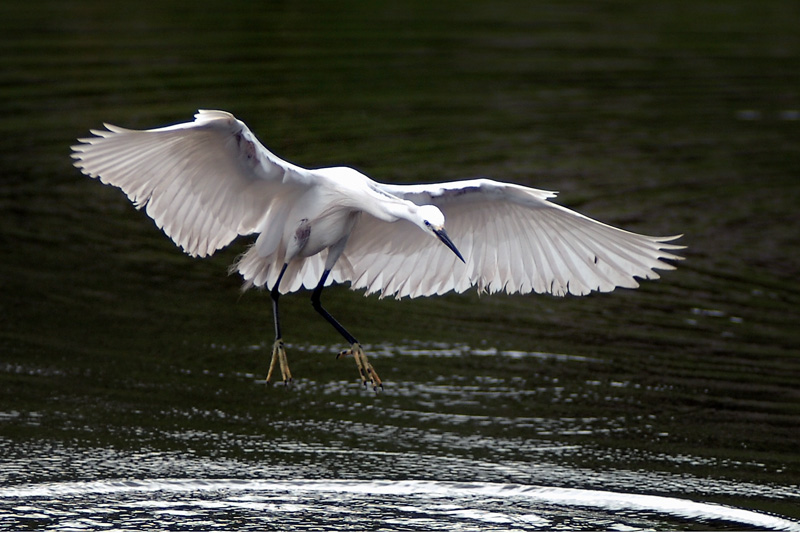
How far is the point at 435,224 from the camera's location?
17.8 feet

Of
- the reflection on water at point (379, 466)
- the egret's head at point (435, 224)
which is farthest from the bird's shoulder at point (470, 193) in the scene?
the reflection on water at point (379, 466)

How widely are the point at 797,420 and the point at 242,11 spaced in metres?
15.4

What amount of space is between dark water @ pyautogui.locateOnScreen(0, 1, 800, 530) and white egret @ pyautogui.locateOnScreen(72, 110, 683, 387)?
0.65 meters

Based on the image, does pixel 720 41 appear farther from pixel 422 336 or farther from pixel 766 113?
pixel 422 336

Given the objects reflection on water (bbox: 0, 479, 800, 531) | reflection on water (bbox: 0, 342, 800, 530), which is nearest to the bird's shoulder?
reflection on water (bbox: 0, 342, 800, 530)

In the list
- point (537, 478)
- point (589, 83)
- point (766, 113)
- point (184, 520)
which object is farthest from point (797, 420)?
point (589, 83)

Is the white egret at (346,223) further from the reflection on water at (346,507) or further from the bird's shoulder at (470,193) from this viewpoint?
the reflection on water at (346,507)

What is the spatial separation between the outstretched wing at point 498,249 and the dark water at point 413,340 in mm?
695

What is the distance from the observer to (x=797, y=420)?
6.58 metres

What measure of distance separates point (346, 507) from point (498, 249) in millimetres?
1535

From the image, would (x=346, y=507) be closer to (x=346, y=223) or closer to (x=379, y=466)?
(x=379, y=466)

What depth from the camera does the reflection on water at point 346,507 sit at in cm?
530

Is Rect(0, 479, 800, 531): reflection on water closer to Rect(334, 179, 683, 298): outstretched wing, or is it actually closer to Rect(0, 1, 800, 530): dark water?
Rect(0, 1, 800, 530): dark water

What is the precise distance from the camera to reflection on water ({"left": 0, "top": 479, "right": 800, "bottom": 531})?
17.4 feet
